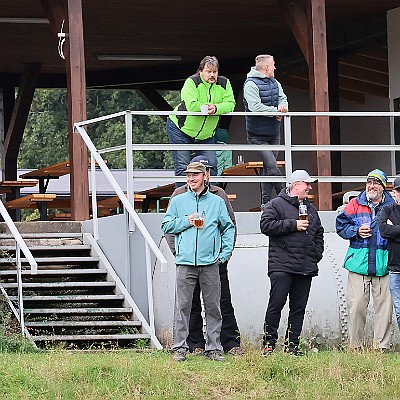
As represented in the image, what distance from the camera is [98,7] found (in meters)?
16.8

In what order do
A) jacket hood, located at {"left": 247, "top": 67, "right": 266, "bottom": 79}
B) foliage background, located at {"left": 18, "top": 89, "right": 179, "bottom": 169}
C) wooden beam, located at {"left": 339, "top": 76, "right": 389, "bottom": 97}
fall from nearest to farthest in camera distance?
jacket hood, located at {"left": 247, "top": 67, "right": 266, "bottom": 79} < wooden beam, located at {"left": 339, "top": 76, "right": 389, "bottom": 97} < foliage background, located at {"left": 18, "top": 89, "right": 179, "bottom": 169}

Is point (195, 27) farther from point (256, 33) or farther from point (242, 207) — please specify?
point (242, 207)

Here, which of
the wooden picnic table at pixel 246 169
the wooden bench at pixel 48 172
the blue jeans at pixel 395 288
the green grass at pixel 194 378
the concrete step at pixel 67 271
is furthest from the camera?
the wooden bench at pixel 48 172

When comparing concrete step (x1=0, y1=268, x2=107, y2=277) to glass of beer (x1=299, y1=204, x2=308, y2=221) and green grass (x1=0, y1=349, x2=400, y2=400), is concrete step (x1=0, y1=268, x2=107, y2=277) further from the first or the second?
glass of beer (x1=299, y1=204, x2=308, y2=221)

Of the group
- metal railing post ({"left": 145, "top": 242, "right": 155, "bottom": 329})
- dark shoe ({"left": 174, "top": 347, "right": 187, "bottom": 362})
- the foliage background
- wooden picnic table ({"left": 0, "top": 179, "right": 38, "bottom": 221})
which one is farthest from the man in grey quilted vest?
the foliage background

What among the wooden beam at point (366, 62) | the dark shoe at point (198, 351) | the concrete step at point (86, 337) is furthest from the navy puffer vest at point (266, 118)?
the wooden beam at point (366, 62)

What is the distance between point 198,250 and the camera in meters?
9.95

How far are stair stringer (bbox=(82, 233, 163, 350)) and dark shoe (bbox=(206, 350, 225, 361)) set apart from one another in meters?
1.32

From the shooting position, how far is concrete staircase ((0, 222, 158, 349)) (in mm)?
11352

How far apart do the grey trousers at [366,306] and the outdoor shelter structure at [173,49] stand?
3.49 m

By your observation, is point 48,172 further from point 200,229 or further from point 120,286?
point 200,229

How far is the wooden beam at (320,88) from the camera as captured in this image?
14562 mm

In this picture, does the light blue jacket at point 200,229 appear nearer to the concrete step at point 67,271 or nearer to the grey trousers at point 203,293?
the grey trousers at point 203,293

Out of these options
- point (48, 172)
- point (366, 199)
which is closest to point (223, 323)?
point (366, 199)
